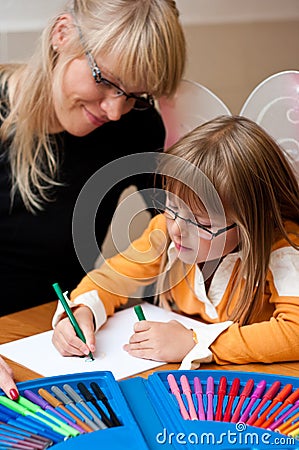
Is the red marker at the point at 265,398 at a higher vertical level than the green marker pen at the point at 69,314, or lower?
lower

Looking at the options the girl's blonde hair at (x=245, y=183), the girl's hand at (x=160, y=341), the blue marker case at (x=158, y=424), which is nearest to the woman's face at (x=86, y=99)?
the girl's blonde hair at (x=245, y=183)

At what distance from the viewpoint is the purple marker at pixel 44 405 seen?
0.97 metres

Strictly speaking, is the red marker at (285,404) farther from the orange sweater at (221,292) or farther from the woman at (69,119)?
the woman at (69,119)

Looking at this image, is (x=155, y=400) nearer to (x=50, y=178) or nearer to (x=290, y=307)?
(x=290, y=307)

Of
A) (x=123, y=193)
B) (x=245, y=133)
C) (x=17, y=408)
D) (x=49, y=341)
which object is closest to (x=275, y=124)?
(x=245, y=133)

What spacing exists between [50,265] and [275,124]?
1.95 ft

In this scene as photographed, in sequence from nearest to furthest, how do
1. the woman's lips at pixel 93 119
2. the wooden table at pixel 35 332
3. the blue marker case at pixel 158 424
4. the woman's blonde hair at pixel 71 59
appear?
the blue marker case at pixel 158 424 < the wooden table at pixel 35 332 < the woman's blonde hair at pixel 71 59 < the woman's lips at pixel 93 119

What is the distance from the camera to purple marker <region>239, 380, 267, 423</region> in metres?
1.00

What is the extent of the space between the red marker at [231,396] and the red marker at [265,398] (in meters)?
0.03

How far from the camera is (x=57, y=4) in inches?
66.0

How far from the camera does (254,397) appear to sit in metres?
1.06

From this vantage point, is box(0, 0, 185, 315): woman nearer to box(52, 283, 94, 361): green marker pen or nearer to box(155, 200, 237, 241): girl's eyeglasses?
box(155, 200, 237, 241): girl's eyeglasses

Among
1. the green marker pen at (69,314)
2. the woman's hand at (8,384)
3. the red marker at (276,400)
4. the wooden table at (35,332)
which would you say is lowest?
the wooden table at (35,332)

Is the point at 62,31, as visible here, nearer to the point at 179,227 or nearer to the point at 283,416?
the point at 179,227
